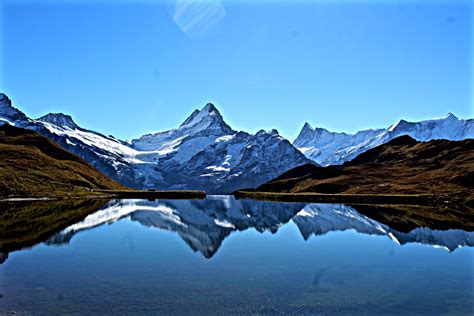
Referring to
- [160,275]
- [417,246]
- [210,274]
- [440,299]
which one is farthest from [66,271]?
[417,246]

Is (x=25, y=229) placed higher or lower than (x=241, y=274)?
higher

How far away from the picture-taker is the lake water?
30.7 metres

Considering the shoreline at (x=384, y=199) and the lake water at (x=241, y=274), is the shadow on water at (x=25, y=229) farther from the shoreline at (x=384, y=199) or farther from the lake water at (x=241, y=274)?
the shoreline at (x=384, y=199)

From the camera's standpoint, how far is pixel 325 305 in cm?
3092

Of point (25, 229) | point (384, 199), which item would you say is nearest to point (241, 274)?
point (25, 229)

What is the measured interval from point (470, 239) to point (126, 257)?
2097 inches

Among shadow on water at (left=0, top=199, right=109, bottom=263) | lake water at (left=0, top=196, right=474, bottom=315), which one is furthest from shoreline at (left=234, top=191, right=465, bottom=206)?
shadow on water at (left=0, top=199, right=109, bottom=263)

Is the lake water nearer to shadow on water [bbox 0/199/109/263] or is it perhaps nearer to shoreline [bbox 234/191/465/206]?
shadow on water [bbox 0/199/109/263]

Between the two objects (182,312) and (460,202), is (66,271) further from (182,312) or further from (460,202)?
(460,202)

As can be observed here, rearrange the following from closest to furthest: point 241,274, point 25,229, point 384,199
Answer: point 241,274 < point 25,229 < point 384,199

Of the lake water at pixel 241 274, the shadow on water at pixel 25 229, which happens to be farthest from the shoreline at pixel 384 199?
the shadow on water at pixel 25 229

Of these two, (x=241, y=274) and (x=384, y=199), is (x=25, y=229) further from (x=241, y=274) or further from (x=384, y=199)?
(x=384, y=199)

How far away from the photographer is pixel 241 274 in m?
41.9

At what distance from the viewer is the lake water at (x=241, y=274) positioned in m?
30.7
